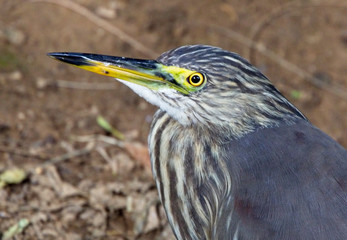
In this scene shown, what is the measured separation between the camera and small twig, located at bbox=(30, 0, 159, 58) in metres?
5.88

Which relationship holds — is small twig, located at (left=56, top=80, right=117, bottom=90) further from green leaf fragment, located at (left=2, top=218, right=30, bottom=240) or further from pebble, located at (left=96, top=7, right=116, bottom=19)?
green leaf fragment, located at (left=2, top=218, right=30, bottom=240)

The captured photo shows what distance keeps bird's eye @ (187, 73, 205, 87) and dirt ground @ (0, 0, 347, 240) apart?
4.60ft

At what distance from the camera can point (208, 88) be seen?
335cm

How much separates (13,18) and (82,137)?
1477 millimetres

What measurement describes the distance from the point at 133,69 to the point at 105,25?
2662mm

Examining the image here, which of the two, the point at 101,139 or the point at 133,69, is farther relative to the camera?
the point at 101,139

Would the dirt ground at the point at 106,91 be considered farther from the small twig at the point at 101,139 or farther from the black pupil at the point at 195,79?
the black pupil at the point at 195,79

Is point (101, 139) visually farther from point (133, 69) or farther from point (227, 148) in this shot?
point (227, 148)

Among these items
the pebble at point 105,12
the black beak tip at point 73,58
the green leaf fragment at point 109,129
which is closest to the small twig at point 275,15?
the pebble at point 105,12

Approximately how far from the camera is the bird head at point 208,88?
3336 millimetres

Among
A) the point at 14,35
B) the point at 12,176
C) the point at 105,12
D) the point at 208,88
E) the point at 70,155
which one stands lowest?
the point at 12,176

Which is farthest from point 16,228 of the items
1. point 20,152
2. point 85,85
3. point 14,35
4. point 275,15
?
point 275,15

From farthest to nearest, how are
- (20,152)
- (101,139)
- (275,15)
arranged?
(275,15)
(101,139)
(20,152)

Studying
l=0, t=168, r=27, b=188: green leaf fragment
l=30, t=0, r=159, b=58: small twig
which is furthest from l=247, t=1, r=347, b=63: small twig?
l=0, t=168, r=27, b=188: green leaf fragment
